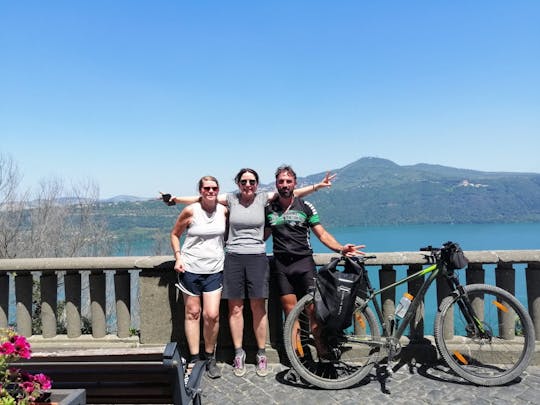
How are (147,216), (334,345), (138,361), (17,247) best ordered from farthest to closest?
(147,216)
(17,247)
(334,345)
(138,361)

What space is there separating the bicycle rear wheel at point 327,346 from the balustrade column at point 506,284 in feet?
4.30

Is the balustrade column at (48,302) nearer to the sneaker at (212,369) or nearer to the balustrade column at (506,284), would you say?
the sneaker at (212,369)

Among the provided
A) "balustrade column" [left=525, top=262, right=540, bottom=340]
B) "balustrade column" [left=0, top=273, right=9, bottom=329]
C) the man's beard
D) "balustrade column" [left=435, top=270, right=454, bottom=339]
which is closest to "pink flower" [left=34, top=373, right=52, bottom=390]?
the man's beard

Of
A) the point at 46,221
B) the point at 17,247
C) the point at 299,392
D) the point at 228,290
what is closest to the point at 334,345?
the point at 299,392

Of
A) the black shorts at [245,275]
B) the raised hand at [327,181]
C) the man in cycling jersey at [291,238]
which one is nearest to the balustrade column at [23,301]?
the black shorts at [245,275]

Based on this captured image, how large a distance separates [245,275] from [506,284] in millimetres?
2625

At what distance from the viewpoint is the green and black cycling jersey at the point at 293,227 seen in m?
4.05

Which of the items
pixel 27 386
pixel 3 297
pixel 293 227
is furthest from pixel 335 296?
pixel 3 297

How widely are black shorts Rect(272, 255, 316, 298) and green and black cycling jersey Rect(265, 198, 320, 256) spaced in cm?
7

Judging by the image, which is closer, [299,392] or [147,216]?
[299,392]

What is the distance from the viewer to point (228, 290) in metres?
4.09

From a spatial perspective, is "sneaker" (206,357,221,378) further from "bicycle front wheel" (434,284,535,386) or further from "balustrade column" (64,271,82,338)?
"bicycle front wheel" (434,284,535,386)

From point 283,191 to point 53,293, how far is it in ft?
9.15

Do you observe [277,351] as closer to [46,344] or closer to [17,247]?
[46,344]
